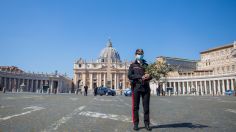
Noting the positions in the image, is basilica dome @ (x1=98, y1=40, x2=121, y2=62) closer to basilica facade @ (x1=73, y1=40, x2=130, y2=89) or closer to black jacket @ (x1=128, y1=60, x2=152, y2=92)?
basilica facade @ (x1=73, y1=40, x2=130, y2=89)

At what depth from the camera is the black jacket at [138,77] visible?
6023 millimetres

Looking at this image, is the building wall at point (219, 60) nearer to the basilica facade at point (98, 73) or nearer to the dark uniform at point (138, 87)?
the basilica facade at point (98, 73)

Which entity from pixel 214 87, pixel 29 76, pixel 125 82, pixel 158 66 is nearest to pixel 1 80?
pixel 29 76

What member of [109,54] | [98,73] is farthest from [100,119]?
[109,54]

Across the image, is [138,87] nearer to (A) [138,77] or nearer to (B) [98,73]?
(A) [138,77]

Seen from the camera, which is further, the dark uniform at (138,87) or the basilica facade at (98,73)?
the basilica facade at (98,73)

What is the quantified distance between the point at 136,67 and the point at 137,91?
0.65 meters

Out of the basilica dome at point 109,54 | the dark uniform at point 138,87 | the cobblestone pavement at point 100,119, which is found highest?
the basilica dome at point 109,54

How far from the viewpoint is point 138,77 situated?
19.7 feet

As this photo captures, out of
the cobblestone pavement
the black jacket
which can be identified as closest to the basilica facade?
the cobblestone pavement

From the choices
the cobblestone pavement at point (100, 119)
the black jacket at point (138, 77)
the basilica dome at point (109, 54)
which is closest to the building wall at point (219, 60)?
the basilica dome at point (109, 54)

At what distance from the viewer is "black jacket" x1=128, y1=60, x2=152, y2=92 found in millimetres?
6023

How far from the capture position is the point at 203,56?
11512 centimetres

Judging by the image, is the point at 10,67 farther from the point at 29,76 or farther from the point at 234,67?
the point at 234,67
